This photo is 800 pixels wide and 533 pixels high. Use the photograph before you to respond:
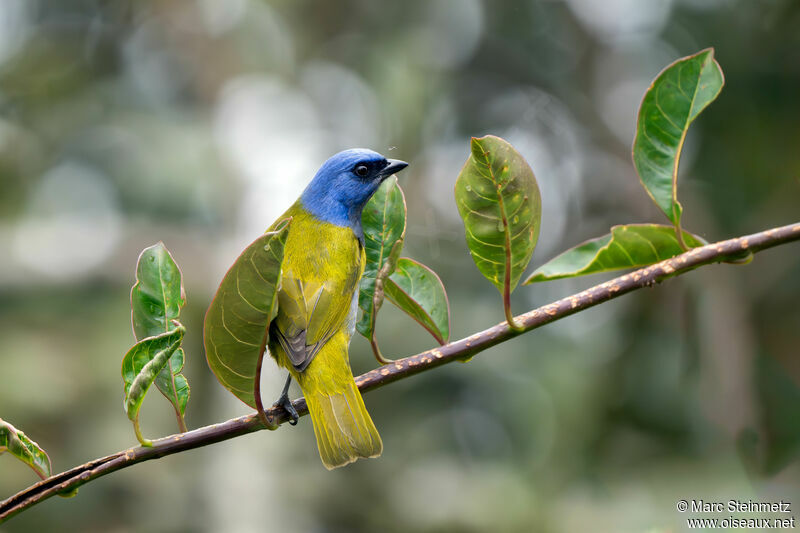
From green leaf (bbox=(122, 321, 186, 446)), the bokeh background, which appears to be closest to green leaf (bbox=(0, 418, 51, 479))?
green leaf (bbox=(122, 321, 186, 446))

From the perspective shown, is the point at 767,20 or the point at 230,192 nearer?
the point at 767,20

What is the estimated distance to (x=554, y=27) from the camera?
7.18 m

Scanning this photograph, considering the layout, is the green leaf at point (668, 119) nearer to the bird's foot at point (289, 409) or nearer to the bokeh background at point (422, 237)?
the bird's foot at point (289, 409)

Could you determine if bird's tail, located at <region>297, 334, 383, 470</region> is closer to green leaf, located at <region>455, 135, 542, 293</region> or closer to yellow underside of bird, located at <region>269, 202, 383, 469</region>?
yellow underside of bird, located at <region>269, 202, 383, 469</region>

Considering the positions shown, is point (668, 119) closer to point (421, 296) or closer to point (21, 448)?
point (421, 296)

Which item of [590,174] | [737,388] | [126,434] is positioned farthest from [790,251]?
[126,434]

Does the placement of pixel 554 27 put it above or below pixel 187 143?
below

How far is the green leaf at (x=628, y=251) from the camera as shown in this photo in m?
1.50

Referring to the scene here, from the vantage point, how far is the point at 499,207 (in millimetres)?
1396

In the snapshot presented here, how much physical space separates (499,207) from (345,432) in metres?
0.80

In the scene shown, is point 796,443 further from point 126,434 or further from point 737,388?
point 126,434

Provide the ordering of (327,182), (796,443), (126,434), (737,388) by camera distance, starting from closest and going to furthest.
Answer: (327,182) → (796,443) → (737,388) → (126,434)

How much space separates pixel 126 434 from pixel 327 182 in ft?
15.7

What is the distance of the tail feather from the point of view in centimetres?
187
